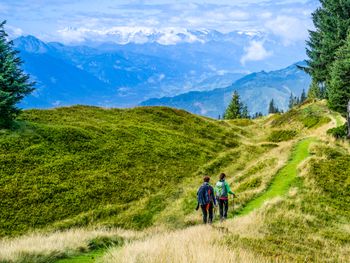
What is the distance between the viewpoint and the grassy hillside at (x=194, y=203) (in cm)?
1185

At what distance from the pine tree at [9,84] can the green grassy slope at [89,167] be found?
2013mm

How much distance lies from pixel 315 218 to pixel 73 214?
51.6 feet

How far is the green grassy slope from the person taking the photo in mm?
27281

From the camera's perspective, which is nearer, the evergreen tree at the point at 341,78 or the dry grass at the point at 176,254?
the dry grass at the point at 176,254

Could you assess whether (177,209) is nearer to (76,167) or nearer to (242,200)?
(242,200)

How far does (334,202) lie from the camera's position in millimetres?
25000

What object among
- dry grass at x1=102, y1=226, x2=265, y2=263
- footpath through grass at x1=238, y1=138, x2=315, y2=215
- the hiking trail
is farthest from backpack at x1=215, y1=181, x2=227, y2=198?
dry grass at x1=102, y1=226, x2=265, y2=263

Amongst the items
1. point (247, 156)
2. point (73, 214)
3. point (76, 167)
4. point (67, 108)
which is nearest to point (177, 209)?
point (73, 214)

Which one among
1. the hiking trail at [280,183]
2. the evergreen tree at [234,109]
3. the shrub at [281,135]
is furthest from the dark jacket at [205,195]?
the evergreen tree at [234,109]

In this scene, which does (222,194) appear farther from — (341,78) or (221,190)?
(341,78)

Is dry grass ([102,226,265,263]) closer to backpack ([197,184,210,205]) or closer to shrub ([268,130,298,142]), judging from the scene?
backpack ([197,184,210,205])

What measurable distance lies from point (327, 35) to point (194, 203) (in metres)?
42.3

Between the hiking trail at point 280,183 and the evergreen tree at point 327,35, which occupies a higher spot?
the evergreen tree at point 327,35

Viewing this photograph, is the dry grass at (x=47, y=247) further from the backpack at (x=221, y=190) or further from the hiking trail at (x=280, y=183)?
the backpack at (x=221, y=190)
